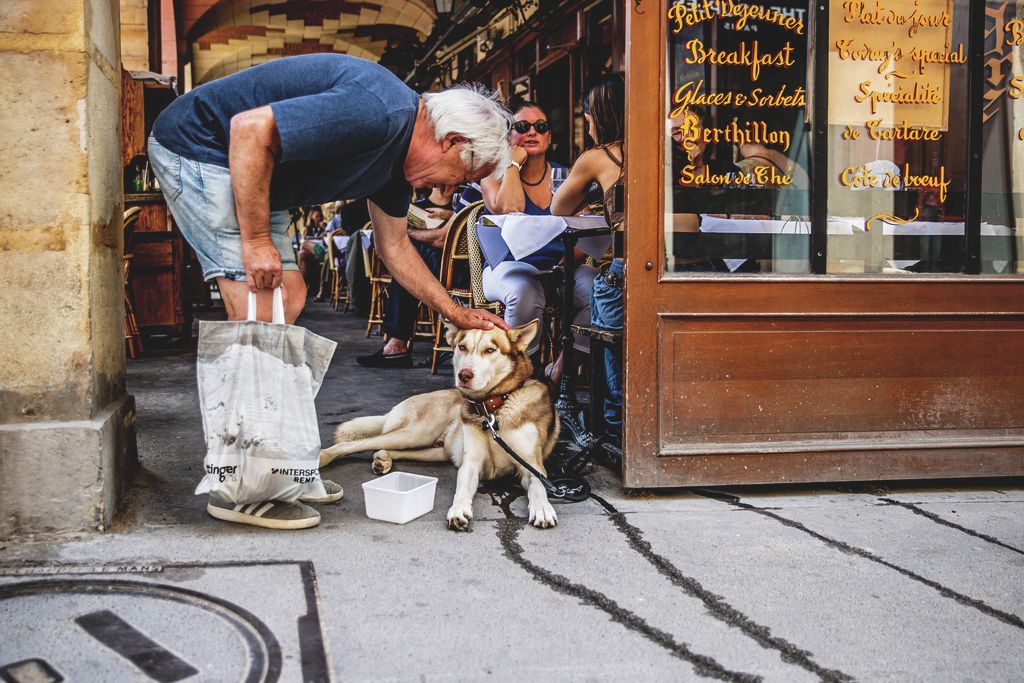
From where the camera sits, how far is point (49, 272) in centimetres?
293

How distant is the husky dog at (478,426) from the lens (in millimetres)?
3596

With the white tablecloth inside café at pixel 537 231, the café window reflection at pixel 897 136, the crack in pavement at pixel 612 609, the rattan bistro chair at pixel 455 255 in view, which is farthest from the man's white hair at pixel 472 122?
the rattan bistro chair at pixel 455 255

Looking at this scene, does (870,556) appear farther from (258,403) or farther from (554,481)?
(258,403)

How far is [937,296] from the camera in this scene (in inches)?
149

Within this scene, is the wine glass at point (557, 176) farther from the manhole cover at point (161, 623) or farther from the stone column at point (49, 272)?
the manhole cover at point (161, 623)

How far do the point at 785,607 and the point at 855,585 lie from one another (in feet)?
1.09

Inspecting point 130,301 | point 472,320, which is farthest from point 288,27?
point 472,320

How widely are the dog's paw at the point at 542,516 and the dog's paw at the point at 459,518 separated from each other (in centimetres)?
24

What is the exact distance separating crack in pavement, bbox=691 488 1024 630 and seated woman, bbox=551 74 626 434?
2.09 feet

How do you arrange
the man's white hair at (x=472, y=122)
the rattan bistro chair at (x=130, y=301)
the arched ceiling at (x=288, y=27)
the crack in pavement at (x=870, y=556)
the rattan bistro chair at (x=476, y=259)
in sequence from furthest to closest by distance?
the arched ceiling at (x=288, y=27) → the rattan bistro chair at (x=130, y=301) → the rattan bistro chair at (x=476, y=259) → the man's white hair at (x=472, y=122) → the crack in pavement at (x=870, y=556)

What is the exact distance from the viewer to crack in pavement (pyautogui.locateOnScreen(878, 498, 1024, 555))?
315 centimetres

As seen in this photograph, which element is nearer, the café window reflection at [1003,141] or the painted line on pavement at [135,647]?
the painted line on pavement at [135,647]

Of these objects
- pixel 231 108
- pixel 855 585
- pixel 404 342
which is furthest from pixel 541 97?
pixel 855 585

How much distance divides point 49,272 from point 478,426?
1.73 metres
